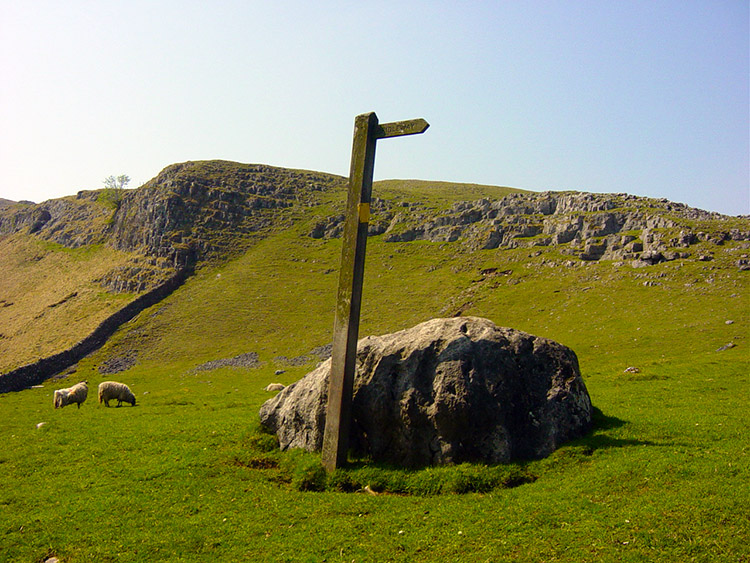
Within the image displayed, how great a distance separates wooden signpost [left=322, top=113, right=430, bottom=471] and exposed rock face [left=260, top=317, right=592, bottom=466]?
1268 millimetres

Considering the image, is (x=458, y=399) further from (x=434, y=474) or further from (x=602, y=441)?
(x=602, y=441)

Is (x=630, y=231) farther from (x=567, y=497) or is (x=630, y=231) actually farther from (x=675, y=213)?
(x=567, y=497)

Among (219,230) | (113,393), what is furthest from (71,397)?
(219,230)

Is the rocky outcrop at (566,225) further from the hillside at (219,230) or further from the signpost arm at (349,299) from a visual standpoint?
the signpost arm at (349,299)

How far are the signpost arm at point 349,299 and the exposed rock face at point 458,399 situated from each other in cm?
126

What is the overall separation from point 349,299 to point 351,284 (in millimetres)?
458

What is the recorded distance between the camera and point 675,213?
100 metres

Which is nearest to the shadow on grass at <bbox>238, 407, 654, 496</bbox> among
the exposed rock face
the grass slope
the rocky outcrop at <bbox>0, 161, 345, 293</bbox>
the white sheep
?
the exposed rock face

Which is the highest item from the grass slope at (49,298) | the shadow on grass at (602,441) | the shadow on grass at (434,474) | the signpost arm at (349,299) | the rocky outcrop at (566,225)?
the rocky outcrop at (566,225)

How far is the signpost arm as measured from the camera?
47.4 feet

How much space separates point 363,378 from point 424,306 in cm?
7181

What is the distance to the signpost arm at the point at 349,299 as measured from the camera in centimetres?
1445

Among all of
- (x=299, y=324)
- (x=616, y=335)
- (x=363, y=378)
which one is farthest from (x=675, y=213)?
(x=363, y=378)

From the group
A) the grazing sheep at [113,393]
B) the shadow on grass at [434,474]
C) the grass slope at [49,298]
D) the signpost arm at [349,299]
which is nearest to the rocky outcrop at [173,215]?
the grass slope at [49,298]
